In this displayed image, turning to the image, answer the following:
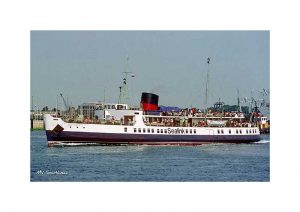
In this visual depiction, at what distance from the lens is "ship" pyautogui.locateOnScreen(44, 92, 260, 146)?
24.9 m

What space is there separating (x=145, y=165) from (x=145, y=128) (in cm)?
791

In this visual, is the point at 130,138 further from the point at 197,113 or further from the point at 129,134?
the point at 197,113

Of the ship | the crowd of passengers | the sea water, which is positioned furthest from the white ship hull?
the sea water

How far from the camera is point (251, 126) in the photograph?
2961 centimetres

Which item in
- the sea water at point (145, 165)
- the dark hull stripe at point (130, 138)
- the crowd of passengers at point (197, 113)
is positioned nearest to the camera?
the sea water at point (145, 165)

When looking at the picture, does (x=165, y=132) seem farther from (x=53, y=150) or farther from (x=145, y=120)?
(x=53, y=150)

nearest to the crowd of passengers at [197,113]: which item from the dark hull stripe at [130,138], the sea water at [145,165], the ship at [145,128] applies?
the ship at [145,128]

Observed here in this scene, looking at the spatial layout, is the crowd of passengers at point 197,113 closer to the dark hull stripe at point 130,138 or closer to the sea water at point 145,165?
the dark hull stripe at point 130,138

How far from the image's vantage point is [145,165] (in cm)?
1819

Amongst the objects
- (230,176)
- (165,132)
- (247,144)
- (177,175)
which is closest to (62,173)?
(177,175)

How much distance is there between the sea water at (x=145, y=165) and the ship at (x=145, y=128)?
115 centimetres

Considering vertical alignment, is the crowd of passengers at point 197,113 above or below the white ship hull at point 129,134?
above

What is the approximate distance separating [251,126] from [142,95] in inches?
370

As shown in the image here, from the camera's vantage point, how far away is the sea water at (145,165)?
16.2 meters
